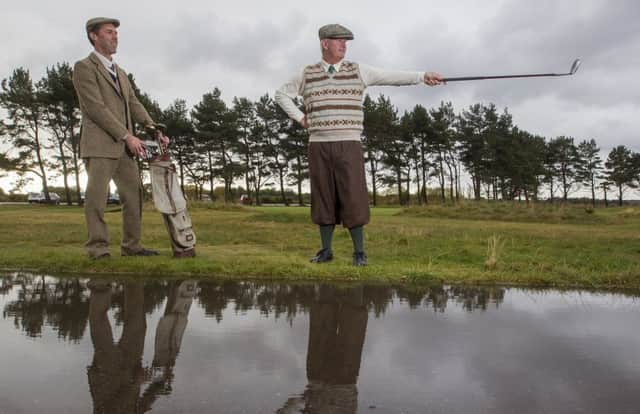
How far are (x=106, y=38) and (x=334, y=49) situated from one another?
6.79 feet

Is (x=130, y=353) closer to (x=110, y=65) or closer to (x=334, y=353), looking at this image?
(x=334, y=353)

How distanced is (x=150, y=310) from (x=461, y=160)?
66649 millimetres

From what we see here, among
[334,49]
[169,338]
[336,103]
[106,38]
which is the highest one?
[106,38]

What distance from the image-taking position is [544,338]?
7.71 ft

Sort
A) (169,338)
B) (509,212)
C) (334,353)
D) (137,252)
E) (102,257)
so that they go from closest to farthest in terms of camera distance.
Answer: (334,353), (169,338), (102,257), (137,252), (509,212)

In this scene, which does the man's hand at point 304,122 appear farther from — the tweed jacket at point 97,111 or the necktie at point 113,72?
the necktie at point 113,72

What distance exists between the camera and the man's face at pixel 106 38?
4.72m

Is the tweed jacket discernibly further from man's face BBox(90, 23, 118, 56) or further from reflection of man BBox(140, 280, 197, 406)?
reflection of man BBox(140, 280, 197, 406)

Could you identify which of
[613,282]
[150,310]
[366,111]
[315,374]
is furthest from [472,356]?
[366,111]

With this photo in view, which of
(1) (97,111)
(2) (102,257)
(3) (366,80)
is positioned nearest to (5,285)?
(2) (102,257)

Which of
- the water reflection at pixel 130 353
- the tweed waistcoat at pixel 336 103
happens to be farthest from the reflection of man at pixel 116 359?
the tweed waistcoat at pixel 336 103

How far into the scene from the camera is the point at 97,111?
4.65 metres

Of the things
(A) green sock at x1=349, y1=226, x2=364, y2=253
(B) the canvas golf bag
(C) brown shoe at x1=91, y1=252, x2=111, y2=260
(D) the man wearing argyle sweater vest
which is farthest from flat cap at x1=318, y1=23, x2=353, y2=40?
(C) brown shoe at x1=91, y1=252, x2=111, y2=260

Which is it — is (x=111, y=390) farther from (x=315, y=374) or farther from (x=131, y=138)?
(x=131, y=138)
